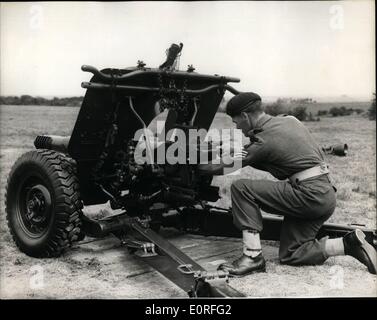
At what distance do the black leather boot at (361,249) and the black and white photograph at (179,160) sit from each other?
0.04 ft

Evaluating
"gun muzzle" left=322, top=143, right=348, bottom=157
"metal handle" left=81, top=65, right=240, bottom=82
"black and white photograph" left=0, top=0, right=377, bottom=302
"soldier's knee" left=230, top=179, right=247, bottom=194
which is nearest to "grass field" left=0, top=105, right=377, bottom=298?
"black and white photograph" left=0, top=0, right=377, bottom=302

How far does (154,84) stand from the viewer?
16.0 ft

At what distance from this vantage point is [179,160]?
479 cm

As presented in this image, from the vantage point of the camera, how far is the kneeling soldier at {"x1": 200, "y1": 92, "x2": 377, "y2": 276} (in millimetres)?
4488

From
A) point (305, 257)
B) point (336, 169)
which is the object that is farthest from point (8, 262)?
point (336, 169)

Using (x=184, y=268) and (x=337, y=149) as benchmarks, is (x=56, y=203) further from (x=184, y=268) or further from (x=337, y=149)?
(x=337, y=149)

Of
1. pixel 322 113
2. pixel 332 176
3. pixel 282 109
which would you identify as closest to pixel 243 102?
pixel 282 109

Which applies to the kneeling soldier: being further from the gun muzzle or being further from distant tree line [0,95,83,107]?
distant tree line [0,95,83,107]

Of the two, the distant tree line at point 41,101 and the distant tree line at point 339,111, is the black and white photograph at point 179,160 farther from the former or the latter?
the distant tree line at point 339,111

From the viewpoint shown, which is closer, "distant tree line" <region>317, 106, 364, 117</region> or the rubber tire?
the rubber tire

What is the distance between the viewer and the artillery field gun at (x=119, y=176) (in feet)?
15.1

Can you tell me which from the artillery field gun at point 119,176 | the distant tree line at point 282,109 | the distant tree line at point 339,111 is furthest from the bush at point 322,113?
the artillery field gun at point 119,176

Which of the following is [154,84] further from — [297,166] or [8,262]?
[8,262]

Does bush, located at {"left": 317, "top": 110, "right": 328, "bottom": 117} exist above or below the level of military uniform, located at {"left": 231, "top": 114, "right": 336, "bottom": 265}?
above
